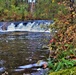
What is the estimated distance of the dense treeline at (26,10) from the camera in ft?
100

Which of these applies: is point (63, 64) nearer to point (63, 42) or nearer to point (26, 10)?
point (63, 42)

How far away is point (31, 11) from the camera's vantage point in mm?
32750

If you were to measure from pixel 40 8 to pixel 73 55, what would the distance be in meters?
27.5

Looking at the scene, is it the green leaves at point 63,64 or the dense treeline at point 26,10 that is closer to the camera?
the green leaves at point 63,64

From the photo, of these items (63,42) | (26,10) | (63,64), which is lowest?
(26,10)

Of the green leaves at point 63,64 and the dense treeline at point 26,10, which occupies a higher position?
the green leaves at point 63,64

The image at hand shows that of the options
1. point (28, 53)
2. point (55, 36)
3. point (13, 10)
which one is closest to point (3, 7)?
point (13, 10)

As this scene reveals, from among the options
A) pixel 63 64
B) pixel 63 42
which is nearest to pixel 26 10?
pixel 63 42

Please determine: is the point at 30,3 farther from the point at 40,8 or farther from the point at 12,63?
the point at 12,63

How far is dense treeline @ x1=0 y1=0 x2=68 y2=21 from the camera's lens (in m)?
30.6

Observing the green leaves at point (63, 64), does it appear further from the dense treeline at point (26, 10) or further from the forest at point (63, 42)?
the dense treeline at point (26, 10)

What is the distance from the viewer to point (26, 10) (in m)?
33.1

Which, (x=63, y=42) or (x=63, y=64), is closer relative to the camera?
(x=63, y=64)

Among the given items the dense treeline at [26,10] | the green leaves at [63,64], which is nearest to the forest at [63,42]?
the green leaves at [63,64]
